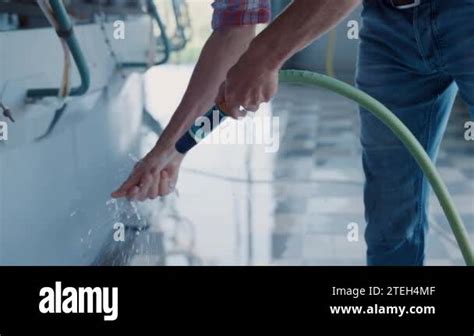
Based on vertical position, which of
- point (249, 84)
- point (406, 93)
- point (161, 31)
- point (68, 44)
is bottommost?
point (249, 84)

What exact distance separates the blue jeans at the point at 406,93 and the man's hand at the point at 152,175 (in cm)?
27

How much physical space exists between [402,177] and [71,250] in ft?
1.54

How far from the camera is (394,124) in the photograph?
2.68 ft

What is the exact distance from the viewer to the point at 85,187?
3.80 ft

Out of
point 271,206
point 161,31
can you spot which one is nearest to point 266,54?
point 161,31

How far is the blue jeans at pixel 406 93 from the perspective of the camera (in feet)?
2.79

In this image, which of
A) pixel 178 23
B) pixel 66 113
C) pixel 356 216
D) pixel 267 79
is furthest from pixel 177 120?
pixel 356 216

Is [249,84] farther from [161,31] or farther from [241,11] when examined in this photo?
[161,31]

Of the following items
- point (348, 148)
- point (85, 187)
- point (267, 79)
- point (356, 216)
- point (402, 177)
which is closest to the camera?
point (267, 79)

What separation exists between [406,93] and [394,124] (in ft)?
0.55

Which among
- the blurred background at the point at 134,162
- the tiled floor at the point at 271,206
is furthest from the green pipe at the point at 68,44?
the tiled floor at the point at 271,206

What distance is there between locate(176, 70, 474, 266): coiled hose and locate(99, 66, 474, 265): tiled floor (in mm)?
259
